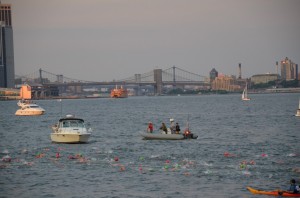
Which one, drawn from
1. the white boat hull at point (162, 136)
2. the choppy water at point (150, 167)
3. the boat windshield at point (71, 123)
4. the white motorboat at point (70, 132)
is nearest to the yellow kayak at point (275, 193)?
the choppy water at point (150, 167)

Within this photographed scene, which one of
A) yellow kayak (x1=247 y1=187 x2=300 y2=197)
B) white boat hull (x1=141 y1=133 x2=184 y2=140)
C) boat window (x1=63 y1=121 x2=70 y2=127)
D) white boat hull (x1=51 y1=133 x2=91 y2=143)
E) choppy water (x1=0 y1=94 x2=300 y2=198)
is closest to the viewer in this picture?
yellow kayak (x1=247 y1=187 x2=300 y2=197)

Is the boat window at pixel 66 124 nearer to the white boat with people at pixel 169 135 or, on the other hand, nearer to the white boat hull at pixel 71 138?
the white boat hull at pixel 71 138

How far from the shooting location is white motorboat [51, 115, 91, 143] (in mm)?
49812

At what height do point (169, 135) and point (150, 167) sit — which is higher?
point (169, 135)

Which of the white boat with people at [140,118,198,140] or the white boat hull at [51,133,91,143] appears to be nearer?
the white boat hull at [51,133,91,143]

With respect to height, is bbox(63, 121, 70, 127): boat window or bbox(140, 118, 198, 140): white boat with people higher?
bbox(63, 121, 70, 127): boat window

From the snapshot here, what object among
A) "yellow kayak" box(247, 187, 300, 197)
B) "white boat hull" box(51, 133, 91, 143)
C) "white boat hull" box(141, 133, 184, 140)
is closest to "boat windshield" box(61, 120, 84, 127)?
"white boat hull" box(51, 133, 91, 143)

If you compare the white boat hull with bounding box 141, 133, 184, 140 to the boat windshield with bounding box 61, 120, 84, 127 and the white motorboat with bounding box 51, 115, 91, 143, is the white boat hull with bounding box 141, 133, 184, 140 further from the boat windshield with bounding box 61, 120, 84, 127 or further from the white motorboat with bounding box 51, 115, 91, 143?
the boat windshield with bounding box 61, 120, 84, 127

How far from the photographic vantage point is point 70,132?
49938 mm

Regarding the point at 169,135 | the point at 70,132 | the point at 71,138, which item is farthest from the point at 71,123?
the point at 169,135

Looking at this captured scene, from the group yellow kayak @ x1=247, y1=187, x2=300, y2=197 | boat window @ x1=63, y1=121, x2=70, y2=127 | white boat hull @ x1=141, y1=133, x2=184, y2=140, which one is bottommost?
yellow kayak @ x1=247, y1=187, x2=300, y2=197

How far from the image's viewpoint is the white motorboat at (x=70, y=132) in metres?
49.8

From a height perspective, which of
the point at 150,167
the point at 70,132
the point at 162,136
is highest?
the point at 70,132

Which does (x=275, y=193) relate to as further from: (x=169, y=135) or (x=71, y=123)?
(x=71, y=123)
